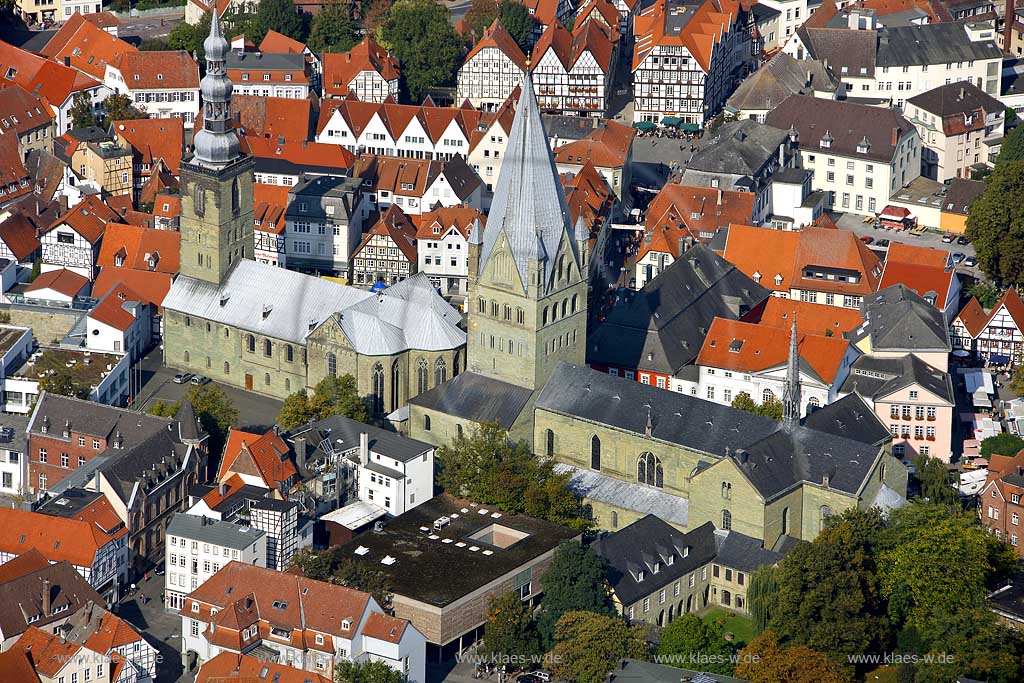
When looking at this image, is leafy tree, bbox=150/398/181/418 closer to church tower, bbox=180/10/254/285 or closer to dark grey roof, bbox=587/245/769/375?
church tower, bbox=180/10/254/285

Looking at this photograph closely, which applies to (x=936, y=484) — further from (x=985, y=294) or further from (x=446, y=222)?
(x=446, y=222)

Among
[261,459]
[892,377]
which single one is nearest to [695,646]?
[261,459]

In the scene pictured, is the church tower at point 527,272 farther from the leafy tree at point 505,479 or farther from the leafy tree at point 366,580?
the leafy tree at point 366,580

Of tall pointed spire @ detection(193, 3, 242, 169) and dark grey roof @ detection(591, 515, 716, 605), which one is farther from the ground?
tall pointed spire @ detection(193, 3, 242, 169)

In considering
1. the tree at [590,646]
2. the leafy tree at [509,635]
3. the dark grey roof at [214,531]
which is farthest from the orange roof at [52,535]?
the tree at [590,646]

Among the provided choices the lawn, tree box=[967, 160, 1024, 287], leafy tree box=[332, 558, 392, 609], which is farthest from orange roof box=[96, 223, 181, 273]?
tree box=[967, 160, 1024, 287]

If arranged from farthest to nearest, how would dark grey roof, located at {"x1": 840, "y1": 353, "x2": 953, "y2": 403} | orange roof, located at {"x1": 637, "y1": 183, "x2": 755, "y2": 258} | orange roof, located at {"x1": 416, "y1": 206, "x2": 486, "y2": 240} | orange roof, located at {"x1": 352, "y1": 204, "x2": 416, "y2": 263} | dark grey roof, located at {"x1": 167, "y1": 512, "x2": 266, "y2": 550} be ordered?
orange roof, located at {"x1": 637, "y1": 183, "x2": 755, "y2": 258} → orange roof, located at {"x1": 416, "y1": 206, "x2": 486, "y2": 240} → orange roof, located at {"x1": 352, "y1": 204, "x2": 416, "y2": 263} → dark grey roof, located at {"x1": 840, "y1": 353, "x2": 953, "y2": 403} → dark grey roof, located at {"x1": 167, "y1": 512, "x2": 266, "y2": 550}
